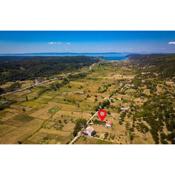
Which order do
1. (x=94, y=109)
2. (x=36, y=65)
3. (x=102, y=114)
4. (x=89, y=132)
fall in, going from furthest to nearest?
(x=36, y=65) → (x=94, y=109) → (x=102, y=114) → (x=89, y=132)

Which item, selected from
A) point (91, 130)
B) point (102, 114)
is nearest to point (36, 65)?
point (102, 114)

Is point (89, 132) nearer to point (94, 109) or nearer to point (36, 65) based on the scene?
point (94, 109)

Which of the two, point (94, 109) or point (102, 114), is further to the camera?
point (94, 109)

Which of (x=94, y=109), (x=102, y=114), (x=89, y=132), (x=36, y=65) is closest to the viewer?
(x=89, y=132)

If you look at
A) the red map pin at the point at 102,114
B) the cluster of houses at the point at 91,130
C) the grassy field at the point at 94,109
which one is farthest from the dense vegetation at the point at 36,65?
the cluster of houses at the point at 91,130
